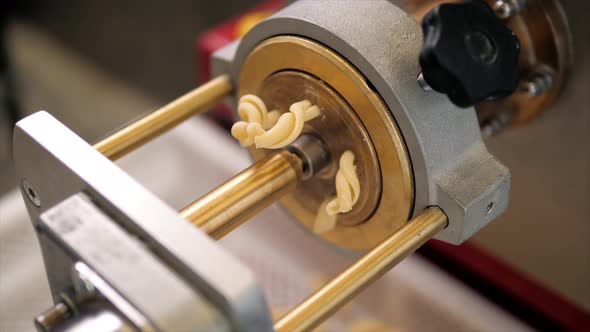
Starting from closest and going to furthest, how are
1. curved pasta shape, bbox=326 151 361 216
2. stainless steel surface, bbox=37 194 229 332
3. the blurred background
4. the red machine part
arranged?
stainless steel surface, bbox=37 194 229 332, curved pasta shape, bbox=326 151 361 216, the red machine part, the blurred background

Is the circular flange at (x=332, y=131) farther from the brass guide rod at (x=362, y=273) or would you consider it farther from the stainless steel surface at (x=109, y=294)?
the stainless steel surface at (x=109, y=294)

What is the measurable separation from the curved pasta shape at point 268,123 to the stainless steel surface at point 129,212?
0.08 m

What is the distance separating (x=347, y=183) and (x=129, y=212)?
123 millimetres

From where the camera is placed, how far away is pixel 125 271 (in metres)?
0.28

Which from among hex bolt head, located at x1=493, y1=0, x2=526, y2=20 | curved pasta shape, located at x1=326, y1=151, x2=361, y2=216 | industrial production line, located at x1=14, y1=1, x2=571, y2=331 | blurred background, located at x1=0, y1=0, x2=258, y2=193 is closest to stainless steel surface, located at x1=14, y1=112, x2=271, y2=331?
industrial production line, located at x1=14, y1=1, x2=571, y2=331

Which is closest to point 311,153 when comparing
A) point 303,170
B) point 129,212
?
point 303,170

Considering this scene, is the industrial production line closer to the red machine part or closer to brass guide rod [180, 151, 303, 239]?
brass guide rod [180, 151, 303, 239]

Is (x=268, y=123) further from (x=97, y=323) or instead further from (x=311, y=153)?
(x=97, y=323)

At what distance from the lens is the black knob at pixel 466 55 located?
1.05ft

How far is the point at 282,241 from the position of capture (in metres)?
0.68

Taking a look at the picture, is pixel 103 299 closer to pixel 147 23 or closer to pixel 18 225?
pixel 18 225

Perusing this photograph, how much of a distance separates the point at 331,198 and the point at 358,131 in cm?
6

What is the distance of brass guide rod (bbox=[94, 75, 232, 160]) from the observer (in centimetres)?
38

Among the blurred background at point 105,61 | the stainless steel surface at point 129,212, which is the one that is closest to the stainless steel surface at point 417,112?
the stainless steel surface at point 129,212
